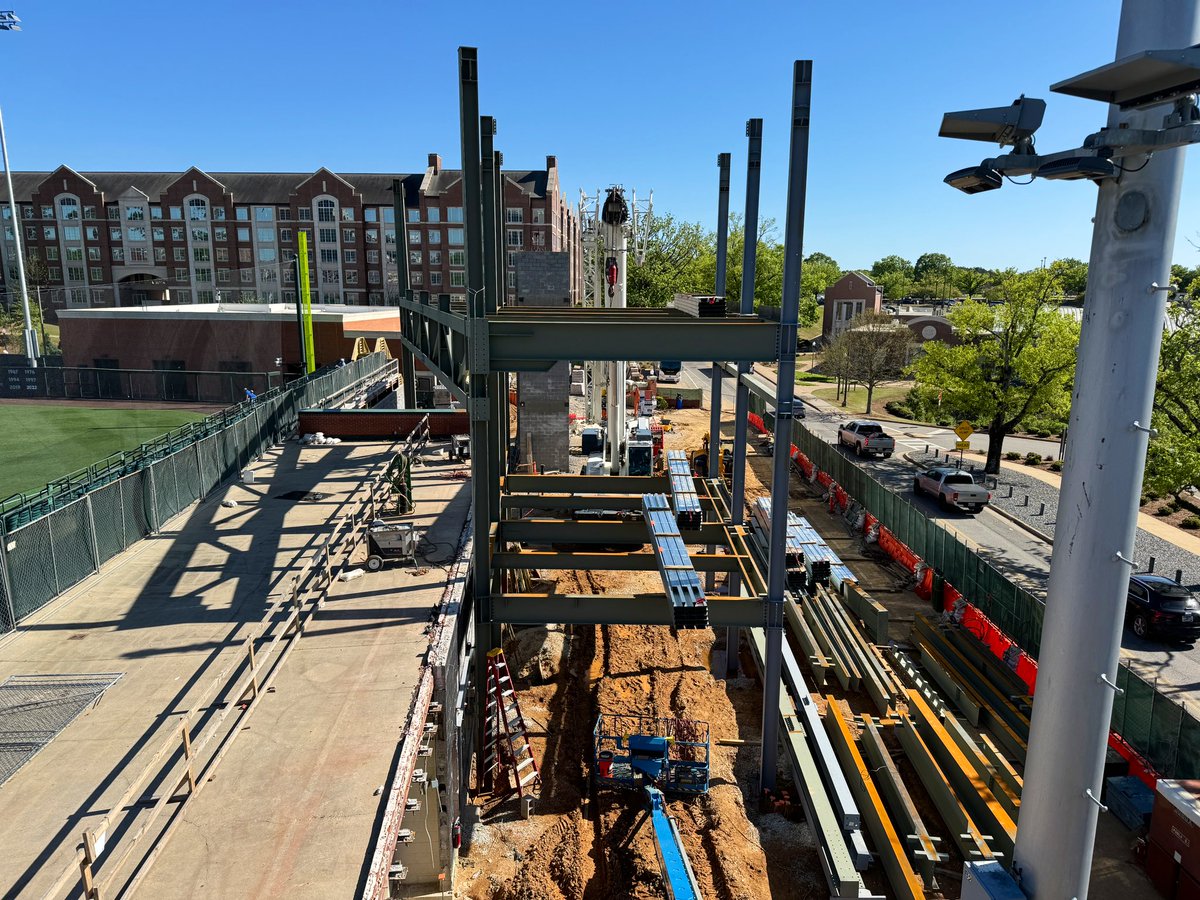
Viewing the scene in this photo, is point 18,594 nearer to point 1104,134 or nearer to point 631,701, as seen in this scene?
point 631,701

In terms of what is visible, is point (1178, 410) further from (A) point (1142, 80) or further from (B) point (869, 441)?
(A) point (1142, 80)

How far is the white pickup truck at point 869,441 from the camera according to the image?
37.7m

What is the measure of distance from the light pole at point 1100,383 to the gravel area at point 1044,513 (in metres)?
15.0

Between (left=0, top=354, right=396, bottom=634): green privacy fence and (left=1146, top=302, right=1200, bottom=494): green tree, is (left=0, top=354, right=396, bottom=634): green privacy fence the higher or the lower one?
the lower one

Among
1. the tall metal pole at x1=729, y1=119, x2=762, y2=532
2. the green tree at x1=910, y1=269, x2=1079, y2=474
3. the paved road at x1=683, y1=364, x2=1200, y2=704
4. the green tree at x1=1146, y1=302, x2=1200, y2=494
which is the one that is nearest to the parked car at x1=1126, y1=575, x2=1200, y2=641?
the paved road at x1=683, y1=364, x2=1200, y2=704

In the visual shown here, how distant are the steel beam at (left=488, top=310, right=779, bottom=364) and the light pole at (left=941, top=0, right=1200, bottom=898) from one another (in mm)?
7043

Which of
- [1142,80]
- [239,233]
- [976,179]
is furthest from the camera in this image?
[239,233]

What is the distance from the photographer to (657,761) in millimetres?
13391

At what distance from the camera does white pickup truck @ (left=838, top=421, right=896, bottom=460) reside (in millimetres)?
37719

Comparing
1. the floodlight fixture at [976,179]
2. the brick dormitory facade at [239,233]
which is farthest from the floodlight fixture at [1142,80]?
the brick dormitory facade at [239,233]

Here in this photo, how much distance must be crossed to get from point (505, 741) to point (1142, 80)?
12811mm

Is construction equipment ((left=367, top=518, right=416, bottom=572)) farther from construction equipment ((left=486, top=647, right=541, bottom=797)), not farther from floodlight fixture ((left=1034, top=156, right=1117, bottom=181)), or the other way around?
floodlight fixture ((left=1034, top=156, right=1117, bottom=181))

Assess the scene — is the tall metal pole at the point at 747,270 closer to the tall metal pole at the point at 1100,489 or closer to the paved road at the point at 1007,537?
the paved road at the point at 1007,537

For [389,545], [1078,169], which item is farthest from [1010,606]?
[1078,169]
